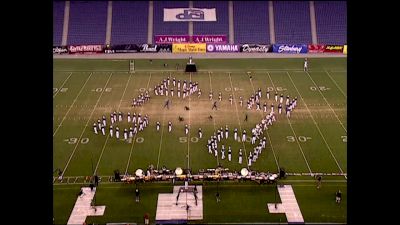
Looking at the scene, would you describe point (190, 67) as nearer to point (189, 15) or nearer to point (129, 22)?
point (189, 15)

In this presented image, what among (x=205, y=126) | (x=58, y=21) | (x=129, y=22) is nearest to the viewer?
(x=205, y=126)

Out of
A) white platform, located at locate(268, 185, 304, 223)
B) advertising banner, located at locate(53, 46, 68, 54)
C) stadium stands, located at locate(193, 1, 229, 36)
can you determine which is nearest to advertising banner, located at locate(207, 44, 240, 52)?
stadium stands, located at locate(193, 1, 229, 36)

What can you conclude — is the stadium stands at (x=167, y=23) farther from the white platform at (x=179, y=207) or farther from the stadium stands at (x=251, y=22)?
the white platform at (x=179, y=207)

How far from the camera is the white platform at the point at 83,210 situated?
17.4 m

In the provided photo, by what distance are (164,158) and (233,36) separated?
2646cm

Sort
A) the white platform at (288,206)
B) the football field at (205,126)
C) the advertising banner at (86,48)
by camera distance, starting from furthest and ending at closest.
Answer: the advertising banner at (86,48), the football field at (205,126), the white platform at (288,206)

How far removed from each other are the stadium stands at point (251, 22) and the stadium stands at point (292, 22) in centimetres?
108

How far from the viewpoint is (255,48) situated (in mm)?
44750

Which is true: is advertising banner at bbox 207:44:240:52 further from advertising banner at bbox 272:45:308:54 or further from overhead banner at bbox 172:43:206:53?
advertising banner at bbox 272:45:308:54

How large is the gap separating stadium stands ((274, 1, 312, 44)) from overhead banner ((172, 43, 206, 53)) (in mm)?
6854

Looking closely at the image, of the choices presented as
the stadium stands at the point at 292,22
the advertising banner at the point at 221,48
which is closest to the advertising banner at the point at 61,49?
the advertising banner at the point at 221,48

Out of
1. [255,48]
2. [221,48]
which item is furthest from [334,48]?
[221,48]

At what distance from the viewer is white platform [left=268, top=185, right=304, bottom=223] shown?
17.4m

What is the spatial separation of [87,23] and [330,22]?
73.3ft
